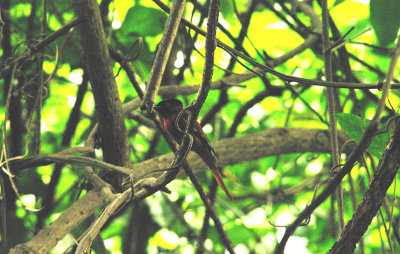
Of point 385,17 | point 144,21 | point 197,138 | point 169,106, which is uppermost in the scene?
point 144,21

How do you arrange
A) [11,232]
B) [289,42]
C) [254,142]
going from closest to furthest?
[11,232]
[254,142]
[289,42]

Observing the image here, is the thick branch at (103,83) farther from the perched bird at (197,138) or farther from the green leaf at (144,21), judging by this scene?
the green leaf at (144,21)

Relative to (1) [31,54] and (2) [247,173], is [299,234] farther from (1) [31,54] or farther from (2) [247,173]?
(1) [31,54]

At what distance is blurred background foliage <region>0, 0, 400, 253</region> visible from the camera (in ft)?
8.59

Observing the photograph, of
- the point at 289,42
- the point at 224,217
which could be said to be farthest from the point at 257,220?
the point at 289,42

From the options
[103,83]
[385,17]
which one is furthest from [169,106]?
[385,17]

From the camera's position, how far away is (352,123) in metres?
1.45

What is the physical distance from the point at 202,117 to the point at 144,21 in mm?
1169

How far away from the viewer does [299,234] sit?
11.2 feet

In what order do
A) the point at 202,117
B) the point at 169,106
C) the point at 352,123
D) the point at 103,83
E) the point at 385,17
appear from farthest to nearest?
the point at 202,117
the point at 169,106
the point at 103,83
the point at 385,17
the point at 352,123

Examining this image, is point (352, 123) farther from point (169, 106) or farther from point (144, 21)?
point (169, 106)

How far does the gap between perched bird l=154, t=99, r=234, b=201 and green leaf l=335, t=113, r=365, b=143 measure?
96 centimetres

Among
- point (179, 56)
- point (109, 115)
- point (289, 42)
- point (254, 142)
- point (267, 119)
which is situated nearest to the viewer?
point (109, 115)

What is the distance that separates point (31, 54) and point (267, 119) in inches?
91.1
